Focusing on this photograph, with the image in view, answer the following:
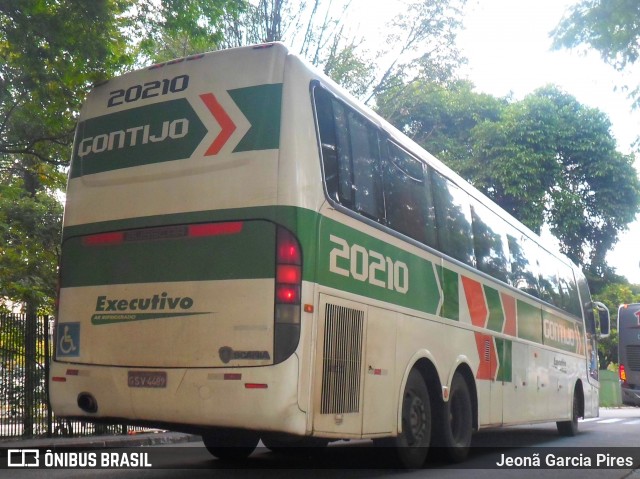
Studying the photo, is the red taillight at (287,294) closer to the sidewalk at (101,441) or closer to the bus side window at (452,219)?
the bus side window at (452,219)

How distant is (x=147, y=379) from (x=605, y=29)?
621 cm

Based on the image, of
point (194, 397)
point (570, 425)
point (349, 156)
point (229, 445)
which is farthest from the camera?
point (570, 425)

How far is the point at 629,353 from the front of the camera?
2514cm

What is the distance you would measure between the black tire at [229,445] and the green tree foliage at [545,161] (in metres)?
20.9

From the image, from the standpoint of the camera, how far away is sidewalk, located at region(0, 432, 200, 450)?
11.6 meters

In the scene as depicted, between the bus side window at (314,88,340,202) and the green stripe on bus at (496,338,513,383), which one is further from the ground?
the bus side window at (314,88,340,202)

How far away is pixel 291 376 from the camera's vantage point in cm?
623

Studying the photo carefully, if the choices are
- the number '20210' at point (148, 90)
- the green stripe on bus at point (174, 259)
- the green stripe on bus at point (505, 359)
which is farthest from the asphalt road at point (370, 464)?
the number '20210' at point (148, 90)

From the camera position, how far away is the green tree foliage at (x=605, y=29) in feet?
28.9

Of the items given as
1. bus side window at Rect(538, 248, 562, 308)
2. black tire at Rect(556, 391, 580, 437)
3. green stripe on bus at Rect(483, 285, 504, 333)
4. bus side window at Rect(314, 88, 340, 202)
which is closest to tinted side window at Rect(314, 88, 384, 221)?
bus side window at Rect(314, 88, 340, 202)

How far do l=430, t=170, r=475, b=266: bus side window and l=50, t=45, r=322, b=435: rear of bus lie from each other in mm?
3073

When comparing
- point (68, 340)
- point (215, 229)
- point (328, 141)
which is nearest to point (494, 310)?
point (328, 141)

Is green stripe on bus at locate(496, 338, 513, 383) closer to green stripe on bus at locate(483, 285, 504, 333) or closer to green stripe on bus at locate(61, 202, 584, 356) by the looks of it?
green stripe on bus at locate(483, 285, 504, 333)

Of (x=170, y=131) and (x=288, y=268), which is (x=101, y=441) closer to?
(x=170, y=131)
